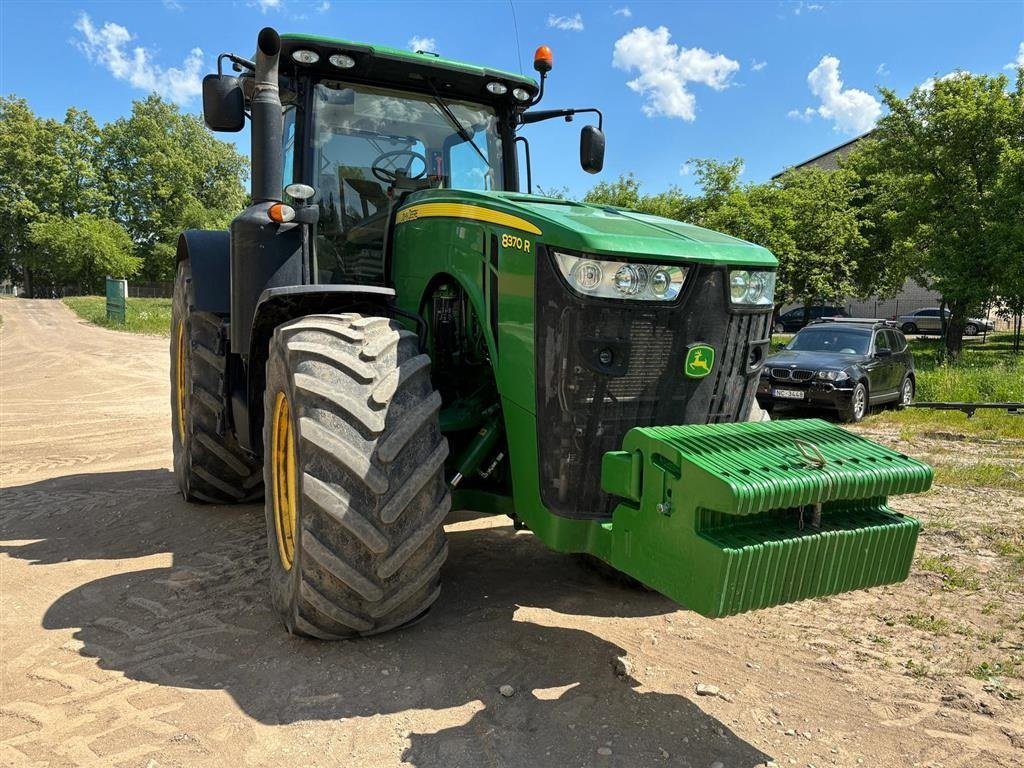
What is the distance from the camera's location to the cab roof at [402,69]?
4082mm

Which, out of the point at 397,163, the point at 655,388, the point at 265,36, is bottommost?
the point at 655,388

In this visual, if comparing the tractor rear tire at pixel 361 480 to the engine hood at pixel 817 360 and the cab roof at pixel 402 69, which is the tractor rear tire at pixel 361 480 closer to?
the cab roof at pixel 402 69

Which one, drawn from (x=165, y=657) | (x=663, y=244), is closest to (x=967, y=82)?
(x=663, y=244)

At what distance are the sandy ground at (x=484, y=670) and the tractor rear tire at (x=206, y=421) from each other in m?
0.49

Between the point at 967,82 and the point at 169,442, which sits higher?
the point at 967,82

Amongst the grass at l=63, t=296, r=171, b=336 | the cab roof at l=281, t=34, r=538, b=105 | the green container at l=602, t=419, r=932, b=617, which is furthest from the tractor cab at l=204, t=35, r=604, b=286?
the grass at l=63, t=296, r=171, b=336

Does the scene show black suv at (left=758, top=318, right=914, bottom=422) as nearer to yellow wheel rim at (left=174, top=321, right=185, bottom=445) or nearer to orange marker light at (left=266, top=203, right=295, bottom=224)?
yellow wheel rim at (left=174, top=321, right=185, bottom=445)

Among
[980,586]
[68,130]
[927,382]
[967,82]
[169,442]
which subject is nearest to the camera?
[980,586]

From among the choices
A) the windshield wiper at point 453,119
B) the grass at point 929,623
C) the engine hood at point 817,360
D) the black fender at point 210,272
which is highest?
the windshield wiper at point 453,119

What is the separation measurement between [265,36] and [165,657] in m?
2.68

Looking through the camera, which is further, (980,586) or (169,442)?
(169,442)

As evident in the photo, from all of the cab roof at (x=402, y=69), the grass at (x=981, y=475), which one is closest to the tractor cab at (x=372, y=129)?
the cab roof at (x=402, y=69)

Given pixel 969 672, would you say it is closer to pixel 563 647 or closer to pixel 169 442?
pixel 563 647

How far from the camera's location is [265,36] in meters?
3.43
